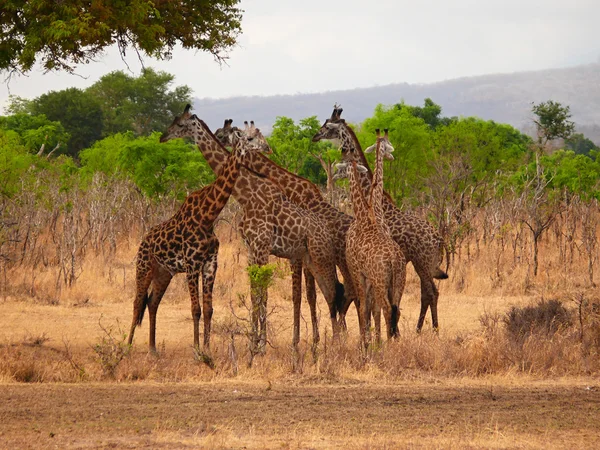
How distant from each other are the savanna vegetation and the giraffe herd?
34 centimetres

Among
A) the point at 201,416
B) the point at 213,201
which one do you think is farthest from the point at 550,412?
the point at 213,201

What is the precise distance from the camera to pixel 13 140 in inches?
808

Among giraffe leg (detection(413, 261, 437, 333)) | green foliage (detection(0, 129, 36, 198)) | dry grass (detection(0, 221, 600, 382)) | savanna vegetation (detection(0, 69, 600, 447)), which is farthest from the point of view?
green foliage (detection(0, 129, 36, 198))

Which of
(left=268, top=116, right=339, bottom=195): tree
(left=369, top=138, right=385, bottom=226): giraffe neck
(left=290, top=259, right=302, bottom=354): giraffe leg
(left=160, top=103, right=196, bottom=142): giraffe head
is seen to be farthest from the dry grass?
(left=268, top=116, right=339, bottom=195): tree

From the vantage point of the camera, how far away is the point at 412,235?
1112 centimetres

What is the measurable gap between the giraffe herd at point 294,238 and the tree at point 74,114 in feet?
95.6

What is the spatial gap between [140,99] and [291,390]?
41.4m

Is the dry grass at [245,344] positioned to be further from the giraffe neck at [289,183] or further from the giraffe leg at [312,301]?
the giraffe neck at [289,183]

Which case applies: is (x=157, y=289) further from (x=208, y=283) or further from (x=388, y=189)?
(x=388, y=189)

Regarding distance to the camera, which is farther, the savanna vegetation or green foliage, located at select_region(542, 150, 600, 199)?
green foliage, located at select_region(542, 150, 600, 199)

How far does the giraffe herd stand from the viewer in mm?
9836

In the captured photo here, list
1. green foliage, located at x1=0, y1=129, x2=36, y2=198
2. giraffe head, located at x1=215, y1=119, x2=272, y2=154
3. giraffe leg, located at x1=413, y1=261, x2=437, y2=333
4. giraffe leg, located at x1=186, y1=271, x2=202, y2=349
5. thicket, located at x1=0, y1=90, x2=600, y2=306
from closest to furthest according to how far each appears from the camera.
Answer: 1. giraffe leg, located at x1=186, y1=271, x2=202, y2=349
2. giraffe head, located at x1=215, y1=119, x2=272, y2=154
3. giraffe leg, located at x1=413, y1=261, x2=437, y2=333
4. thicket, located at x1=0, y1=90, x2=600, y2=306
5. green foliage, located at x1=0, y1=129, x2=36, y2=198

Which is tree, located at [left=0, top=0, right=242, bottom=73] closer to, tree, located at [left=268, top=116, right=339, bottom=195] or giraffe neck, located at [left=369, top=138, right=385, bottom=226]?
giraffe neck, located at [left=369, top=138, right=385, bottom=226]

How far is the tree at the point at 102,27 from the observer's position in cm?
984
